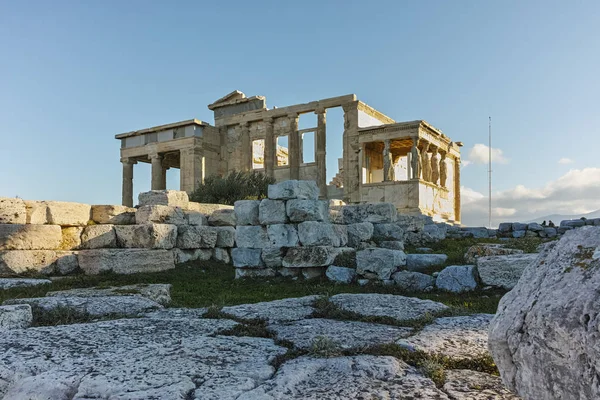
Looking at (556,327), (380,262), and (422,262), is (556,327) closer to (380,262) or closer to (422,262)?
(380,262)

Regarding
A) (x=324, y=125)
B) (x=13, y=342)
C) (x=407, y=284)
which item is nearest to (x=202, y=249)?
(x=407, y=284)

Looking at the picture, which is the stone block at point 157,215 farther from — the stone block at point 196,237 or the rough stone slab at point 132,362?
the rough stone slab at point 132,362

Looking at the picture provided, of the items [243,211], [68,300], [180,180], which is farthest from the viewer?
[180,180]

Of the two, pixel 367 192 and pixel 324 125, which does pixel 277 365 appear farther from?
pixel 324 125

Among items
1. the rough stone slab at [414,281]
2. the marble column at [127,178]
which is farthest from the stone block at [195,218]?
the marble column at [127,178]

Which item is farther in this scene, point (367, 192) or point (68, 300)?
point (367, 192)

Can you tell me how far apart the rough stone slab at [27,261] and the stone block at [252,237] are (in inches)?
143

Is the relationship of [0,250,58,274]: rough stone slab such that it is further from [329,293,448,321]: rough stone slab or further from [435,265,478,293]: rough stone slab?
[435,265,478,293]: rough stone slab

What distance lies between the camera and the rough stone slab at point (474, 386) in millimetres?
2533

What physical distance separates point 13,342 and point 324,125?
76.9ft

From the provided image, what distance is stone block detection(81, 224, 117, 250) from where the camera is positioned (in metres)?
10.6

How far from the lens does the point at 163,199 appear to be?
1216cm

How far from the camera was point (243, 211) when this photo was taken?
984 cm

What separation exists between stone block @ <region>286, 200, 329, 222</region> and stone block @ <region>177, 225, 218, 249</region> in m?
3.30
